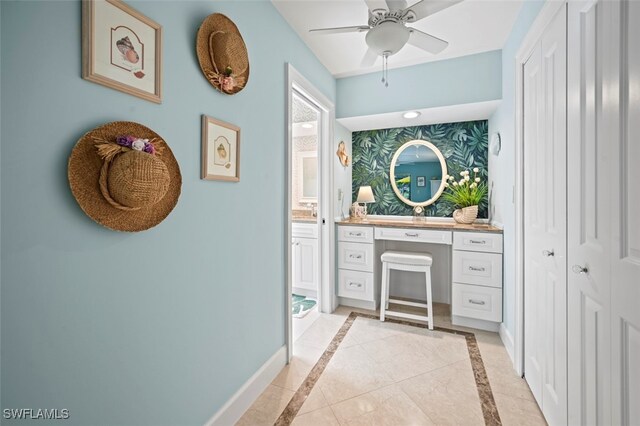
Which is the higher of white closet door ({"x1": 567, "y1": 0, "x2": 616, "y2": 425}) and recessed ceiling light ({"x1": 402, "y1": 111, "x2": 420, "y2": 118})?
recessed ceiling light ({"x1": 402, "y1": 111, "x2": 420, "y2": 118})

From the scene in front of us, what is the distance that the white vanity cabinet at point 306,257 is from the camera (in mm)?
3379

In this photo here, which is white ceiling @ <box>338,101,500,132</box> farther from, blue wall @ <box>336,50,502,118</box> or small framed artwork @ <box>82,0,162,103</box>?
small framed artwork @ <box>82,0,162,103</box>

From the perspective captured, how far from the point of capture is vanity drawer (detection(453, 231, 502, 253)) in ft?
8.19

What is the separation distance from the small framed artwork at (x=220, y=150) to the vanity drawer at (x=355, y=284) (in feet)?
6.15

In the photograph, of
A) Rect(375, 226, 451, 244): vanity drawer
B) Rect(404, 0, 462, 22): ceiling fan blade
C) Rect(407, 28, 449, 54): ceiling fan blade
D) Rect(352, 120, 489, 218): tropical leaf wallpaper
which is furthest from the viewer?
Rect(352, 120, 489, 218): tropical leaf wallpaper

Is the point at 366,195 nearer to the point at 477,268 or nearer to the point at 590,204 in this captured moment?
the point at 477,268

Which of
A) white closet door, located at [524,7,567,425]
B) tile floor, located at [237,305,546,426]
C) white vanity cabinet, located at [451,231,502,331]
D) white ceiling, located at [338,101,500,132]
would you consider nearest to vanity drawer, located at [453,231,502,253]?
white vanity cabinet, located at [451,231,502,331]

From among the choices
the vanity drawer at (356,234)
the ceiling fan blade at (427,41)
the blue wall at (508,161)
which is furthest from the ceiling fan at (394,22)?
the vanity drawer at (356,234)

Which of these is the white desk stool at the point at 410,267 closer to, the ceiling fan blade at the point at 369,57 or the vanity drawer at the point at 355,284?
the vanity drawer at the point at 355,284

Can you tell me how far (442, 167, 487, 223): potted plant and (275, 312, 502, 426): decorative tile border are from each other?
111 cm

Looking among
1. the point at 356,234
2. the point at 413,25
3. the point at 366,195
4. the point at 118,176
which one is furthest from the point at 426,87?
the point at 118,176

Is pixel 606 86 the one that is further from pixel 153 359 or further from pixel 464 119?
pixel 464 119

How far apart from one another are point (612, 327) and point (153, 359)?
167 centimetres

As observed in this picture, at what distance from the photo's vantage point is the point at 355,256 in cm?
306
